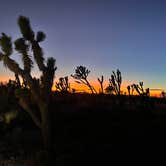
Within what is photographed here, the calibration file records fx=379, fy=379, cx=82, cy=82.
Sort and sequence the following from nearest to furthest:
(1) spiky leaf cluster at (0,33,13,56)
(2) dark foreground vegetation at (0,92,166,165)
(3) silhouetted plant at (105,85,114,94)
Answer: (2) dark foreground vegetation at (0,92,166,165) → (1) spiky leaf cluster at (0,33,13,56) → (3) silhouetted plant at (105,85,114,94)

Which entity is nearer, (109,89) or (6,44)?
(6,44)

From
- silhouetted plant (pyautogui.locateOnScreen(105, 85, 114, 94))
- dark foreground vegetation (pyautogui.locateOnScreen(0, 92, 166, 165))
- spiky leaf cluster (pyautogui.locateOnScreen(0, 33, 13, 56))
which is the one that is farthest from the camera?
silhouetted plant (pyautogui.locateOnScreen(105, 85, 114, 94))

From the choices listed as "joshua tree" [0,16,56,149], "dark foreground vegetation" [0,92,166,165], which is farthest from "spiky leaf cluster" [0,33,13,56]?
"dark foreground vegetation" [0,92,166,165]

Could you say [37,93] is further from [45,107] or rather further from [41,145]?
[41,145]

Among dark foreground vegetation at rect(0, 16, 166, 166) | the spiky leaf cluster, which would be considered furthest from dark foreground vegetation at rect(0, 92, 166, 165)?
the spiky leaf cluster

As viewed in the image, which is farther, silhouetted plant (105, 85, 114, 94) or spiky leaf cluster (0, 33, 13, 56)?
silhouetted plant (105, 85, 114, 94)

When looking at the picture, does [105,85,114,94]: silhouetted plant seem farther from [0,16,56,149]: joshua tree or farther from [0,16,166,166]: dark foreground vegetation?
[0,16,56,149]: joshua tree

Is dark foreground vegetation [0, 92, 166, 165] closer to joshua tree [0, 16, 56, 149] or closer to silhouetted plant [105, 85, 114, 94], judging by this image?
joshua tree [0, 16, 56, 149]

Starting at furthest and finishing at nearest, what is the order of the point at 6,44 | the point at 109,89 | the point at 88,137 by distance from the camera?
the point at 109,89, the point at 88,137, the point at 6,44

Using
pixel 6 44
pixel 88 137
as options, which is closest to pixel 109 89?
pixel 88 137

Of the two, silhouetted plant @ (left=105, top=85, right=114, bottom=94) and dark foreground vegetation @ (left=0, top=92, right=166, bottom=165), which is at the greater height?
silhouetted plant @ (left=105, top=85, right=114, bottom=94)

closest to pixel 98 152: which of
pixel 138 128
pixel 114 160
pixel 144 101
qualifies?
pixel 114 160

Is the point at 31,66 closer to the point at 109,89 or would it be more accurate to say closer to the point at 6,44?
the point at 6,44

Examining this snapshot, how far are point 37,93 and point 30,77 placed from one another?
622 mm
